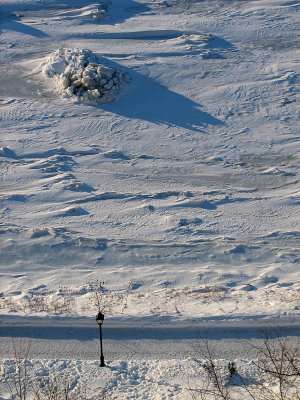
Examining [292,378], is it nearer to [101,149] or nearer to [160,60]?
[101,149]

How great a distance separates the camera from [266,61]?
26.5 metres

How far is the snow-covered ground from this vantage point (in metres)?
18.2

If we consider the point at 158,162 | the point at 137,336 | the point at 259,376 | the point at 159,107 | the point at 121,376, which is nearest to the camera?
the point at 259,376

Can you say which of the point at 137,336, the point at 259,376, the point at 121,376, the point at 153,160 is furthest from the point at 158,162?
the point at 259,376

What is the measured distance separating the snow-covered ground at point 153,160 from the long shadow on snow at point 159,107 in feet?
0.15

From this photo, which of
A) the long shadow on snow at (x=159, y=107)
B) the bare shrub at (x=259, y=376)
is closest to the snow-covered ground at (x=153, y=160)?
the long shadow on snow at (x=159, y=107)

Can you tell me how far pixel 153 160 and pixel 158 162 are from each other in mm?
170

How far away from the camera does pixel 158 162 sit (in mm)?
22812

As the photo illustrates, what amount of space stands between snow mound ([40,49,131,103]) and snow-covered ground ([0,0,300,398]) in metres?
0.07

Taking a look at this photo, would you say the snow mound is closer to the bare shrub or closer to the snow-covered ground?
the snow-covered ground

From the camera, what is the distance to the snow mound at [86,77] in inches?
980

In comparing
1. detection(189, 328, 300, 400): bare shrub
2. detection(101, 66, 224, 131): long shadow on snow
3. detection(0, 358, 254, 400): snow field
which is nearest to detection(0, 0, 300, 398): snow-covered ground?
detection(101, 66, 224, 131): long shadow on snow

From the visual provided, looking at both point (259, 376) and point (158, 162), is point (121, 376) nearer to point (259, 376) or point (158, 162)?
point (259, 376)

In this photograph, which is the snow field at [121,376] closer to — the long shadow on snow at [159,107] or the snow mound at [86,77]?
the long shadow on snow at [159,107]
